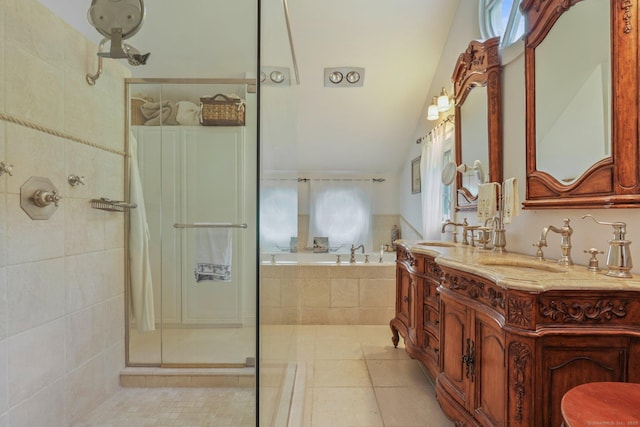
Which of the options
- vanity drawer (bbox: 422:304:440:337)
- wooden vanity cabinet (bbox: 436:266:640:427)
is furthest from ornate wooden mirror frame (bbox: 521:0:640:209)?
vanity drawer (bbox: 422:304:440:337)

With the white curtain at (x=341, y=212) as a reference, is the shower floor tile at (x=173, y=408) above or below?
below

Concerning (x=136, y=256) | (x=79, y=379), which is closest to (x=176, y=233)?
(x=136, y=256)

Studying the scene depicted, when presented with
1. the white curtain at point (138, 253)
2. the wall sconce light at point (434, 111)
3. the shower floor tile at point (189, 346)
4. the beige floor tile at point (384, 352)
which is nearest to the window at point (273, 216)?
the shower floor tile at point (189, 346)

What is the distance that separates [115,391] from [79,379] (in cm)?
25

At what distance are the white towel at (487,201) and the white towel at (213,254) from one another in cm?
171

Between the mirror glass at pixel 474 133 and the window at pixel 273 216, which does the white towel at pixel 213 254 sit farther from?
the mirror glass at pixel 474 133

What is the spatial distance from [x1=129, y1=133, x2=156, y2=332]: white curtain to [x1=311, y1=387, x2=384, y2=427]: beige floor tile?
3.71 ft

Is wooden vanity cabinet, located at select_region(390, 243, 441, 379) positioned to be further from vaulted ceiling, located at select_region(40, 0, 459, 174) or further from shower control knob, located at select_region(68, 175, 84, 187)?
shower control knob, located at select_region(68, 175, 84, 187)

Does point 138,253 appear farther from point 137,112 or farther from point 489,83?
point 489,83

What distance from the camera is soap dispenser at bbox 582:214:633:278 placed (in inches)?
40.5

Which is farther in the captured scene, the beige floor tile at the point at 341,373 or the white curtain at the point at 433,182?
the white curtain at the point at 433,182

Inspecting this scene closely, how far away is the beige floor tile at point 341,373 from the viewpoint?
6.20ft

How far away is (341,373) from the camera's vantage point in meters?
2.01

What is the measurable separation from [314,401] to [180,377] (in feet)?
2.59
